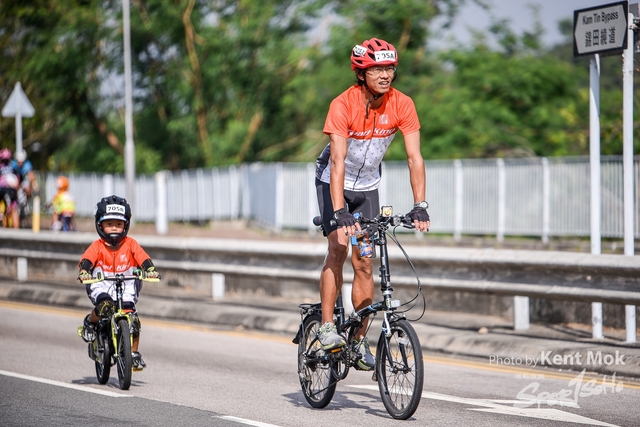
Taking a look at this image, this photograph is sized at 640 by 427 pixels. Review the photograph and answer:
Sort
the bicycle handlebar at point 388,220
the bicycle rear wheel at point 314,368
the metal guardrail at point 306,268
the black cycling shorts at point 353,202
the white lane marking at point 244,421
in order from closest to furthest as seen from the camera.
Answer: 1. the bicycle handlebar at point 388,220
2. the white lane marking at point 244,421
3. the black cycling shorts at point 353,202
4. the bicycle rear wheel at point 314,368
5. the metal guardrail at point 306,268

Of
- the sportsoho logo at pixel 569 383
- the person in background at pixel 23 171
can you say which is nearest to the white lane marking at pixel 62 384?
the sportsoho logo at pixel 569 383

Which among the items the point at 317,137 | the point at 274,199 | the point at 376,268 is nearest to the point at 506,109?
the point at 274,199

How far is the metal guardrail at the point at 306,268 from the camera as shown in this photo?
9.25 m

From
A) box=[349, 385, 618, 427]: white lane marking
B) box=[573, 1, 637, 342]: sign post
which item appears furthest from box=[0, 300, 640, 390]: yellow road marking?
box=[349, 385, 618, 427]: white lane marking

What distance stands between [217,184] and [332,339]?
90.8 ft

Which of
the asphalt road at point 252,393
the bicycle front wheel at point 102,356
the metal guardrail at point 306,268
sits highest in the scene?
the metal guardrail at point 306,268

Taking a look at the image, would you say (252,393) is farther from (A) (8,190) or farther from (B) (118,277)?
(A) (8,190)

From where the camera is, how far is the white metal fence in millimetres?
23538

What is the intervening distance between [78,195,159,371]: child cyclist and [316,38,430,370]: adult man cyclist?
6.16 feet

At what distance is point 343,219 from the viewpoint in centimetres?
631

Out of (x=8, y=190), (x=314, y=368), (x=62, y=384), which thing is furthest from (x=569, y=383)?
(x=8, y=190)

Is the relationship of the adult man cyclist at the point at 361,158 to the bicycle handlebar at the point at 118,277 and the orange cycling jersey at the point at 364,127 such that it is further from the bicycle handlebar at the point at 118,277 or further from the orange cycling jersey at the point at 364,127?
the bicycle handlebar at the point at 118,277

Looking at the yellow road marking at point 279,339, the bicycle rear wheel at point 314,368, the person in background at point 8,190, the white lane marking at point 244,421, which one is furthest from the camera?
the person in background at point 8,190

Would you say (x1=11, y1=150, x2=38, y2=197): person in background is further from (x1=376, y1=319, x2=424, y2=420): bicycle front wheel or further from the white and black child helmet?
(x1=376, y1=319, x2=424, y2=420): bicycle front wheel
